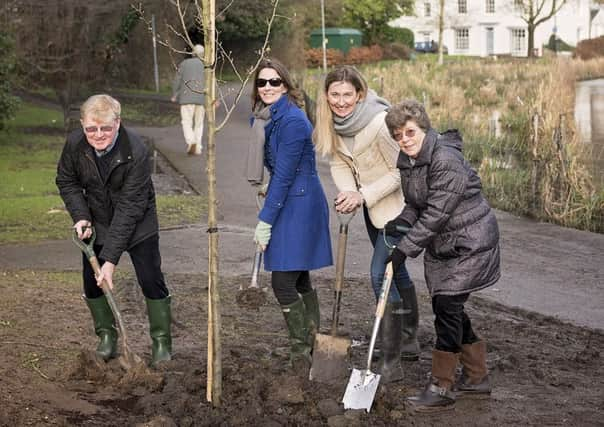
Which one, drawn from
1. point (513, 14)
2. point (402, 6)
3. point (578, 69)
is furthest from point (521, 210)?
point (513, 14)

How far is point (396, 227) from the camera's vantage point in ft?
20.6

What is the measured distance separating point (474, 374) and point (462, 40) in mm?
78260

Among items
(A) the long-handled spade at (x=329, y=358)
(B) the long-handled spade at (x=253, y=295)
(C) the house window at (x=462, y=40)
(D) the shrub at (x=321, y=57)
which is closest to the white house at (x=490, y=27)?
(C) the house window at (x=462, y=40)

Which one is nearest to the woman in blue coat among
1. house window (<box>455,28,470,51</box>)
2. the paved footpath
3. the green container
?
the paved footpath

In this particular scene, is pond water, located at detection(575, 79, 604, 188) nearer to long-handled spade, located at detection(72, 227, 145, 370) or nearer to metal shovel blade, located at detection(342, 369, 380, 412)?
metal shovel blade, located at detection(342, 369, 380, 412)

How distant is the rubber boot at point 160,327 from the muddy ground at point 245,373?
0.09m

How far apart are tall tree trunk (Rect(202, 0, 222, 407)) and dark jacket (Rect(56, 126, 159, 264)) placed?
0.75 metres

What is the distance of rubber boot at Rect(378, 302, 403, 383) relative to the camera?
654 centimetres

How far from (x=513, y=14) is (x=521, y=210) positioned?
222 feet

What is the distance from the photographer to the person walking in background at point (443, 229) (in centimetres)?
586

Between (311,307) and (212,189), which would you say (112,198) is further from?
(311,307)

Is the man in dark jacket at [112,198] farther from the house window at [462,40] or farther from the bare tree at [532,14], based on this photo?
the house window at [462,40]

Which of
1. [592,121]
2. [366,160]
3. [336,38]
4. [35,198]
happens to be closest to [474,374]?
[366,160]

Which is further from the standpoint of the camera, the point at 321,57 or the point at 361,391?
the point at 321,57
